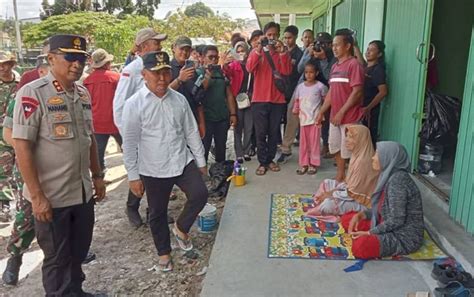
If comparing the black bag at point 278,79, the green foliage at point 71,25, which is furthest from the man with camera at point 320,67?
the green foliage at point 71,25

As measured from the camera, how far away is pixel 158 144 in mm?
3240

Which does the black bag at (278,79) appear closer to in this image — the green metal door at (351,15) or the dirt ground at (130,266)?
the dirt ground at (130,266)

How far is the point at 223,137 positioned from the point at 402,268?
9.39 feet

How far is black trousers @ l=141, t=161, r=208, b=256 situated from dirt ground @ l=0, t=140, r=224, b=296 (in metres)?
0.32

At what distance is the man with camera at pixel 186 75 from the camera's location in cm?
420

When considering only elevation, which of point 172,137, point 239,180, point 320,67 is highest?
point 320,67

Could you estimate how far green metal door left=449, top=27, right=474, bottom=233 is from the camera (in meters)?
3.36

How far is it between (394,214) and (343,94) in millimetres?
1796

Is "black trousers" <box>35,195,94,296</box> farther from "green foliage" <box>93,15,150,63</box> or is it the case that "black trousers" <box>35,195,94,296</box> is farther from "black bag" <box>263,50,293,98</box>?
"green foliage" <box>93,15,150,63</box>

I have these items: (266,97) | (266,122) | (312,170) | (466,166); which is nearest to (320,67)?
(266,97)

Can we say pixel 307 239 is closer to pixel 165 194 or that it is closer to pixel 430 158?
pixel 165 194

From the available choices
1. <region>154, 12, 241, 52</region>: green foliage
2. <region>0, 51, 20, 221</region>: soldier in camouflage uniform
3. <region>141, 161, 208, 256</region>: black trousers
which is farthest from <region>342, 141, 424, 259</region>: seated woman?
<region>154, 12, 241, 52</region>: green foliage

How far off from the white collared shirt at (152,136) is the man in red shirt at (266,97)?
1978mm

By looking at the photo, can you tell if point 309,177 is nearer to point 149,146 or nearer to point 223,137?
point 223,137
